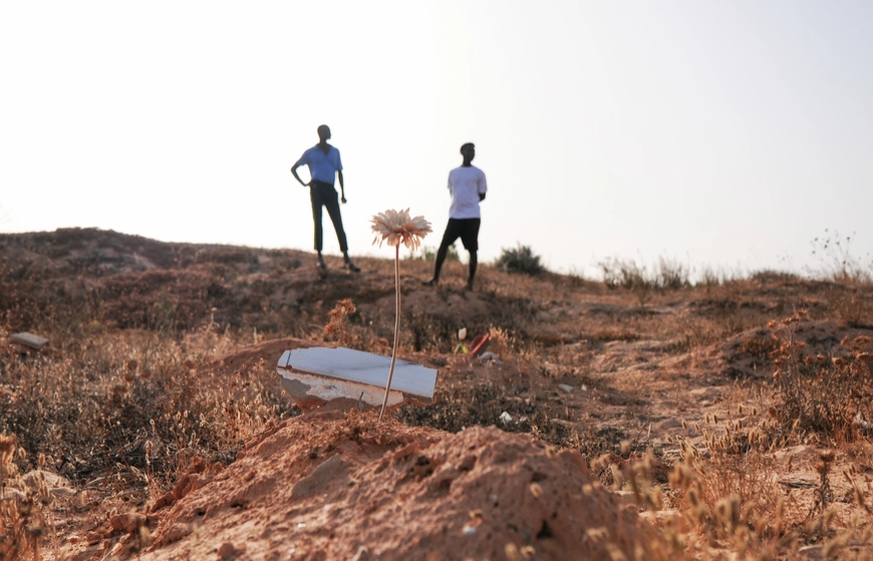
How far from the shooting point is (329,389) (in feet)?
12.2

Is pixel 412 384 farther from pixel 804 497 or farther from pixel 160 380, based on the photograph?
pixel 160 380

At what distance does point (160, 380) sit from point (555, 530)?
431 centimetres

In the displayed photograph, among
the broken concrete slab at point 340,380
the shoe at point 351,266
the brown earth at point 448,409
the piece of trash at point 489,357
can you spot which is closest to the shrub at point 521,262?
the brown earth at point 448,409

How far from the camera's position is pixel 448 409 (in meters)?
4.88

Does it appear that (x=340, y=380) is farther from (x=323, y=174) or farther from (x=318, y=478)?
(x=323, y=174)

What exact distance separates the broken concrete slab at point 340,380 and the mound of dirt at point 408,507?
120 centimetres

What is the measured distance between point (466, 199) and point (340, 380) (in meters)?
7.06

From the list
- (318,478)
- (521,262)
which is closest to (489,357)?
(318,478)

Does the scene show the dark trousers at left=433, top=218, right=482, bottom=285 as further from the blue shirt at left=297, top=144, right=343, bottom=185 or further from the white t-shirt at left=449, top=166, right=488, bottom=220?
the blue shirt at left=297, top=144, right=343, bottom=185

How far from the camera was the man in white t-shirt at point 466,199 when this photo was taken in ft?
34.1

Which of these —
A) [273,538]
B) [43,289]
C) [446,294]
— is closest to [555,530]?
[273,538]

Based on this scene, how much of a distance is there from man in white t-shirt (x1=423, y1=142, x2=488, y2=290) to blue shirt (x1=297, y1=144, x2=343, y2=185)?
1934mm

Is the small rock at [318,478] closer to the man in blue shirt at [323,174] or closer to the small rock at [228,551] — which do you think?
the small rock at [228,551]

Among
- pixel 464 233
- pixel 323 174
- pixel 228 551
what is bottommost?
pixel 228 551
